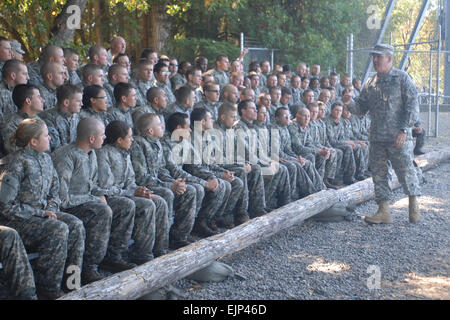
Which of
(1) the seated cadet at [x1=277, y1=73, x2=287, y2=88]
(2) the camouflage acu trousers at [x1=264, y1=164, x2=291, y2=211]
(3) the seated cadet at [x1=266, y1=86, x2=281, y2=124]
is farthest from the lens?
(1) the seated cadet at [x1=277, y1=73, x2=287, y2=88]

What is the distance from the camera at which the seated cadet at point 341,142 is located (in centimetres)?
850

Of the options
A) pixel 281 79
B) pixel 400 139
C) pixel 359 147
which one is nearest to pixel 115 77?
pixel 400 139

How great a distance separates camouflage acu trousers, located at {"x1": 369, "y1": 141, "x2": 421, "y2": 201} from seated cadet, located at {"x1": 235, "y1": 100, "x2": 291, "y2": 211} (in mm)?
1130

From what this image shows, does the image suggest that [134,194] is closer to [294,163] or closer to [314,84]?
[294,163]

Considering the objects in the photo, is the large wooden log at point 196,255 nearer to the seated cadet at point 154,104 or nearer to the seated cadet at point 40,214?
the seated cadet at point 40,214

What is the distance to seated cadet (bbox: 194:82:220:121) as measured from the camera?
7098 millimetres

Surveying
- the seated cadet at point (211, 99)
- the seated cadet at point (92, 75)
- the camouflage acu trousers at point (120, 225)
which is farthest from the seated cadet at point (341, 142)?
the camouflage acu trousers at point (120, 225)

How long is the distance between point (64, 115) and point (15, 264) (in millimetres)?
2008

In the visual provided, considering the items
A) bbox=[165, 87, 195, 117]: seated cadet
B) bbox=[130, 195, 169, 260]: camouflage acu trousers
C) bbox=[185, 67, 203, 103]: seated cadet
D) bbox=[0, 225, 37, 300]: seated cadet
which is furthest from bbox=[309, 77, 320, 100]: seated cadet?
bbox=[0, 225, 37, 300]: seated cadet

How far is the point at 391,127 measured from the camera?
6227mm

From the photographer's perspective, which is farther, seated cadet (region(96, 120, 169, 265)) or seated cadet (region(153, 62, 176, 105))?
seated cadet (region(153, 62, 176, 105))

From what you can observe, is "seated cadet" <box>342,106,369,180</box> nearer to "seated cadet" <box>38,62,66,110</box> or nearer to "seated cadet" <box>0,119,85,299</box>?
"seated cadet" <box>38,62,66,110</box>

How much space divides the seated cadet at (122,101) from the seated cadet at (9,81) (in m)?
0.94
